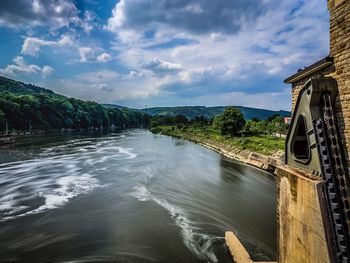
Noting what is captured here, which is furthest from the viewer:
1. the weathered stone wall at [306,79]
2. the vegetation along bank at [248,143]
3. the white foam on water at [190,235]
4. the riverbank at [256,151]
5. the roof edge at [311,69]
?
the vegetation along bank at [248,143]

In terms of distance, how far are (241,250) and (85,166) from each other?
83.4 feet

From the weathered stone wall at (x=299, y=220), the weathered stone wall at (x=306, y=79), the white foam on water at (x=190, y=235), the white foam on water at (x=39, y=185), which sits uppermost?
the weathered stone wall at (x=306, y=79)

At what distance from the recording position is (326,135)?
7.26 metres

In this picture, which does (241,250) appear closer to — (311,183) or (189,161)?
(311,183)

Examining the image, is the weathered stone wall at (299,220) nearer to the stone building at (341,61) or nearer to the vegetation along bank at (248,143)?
the stone building at (341,61)

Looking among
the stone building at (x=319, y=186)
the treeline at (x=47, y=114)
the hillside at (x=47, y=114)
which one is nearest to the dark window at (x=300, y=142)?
the stone building at (x=319, y=186)

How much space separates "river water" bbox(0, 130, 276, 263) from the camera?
13.3 metres

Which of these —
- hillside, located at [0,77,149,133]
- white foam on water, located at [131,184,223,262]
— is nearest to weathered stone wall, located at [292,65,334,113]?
white foam on water, located at [131,184,223,262]

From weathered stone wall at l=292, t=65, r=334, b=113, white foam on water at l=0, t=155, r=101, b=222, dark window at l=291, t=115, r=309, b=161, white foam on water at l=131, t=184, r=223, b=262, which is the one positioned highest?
weathered stone wall at l=292, t=65, r=334, b=113

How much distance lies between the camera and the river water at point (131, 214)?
13328mm

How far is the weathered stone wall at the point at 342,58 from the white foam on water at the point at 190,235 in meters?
8.20

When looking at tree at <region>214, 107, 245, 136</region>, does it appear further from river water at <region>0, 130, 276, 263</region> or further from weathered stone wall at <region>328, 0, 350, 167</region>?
weathered stone wall at <region>328, 0, 350, 167</region>

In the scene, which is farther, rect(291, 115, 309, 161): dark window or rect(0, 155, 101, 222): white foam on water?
rect(0, 155, 101, 222): white foam on water

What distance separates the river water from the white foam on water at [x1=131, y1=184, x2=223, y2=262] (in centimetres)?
5
